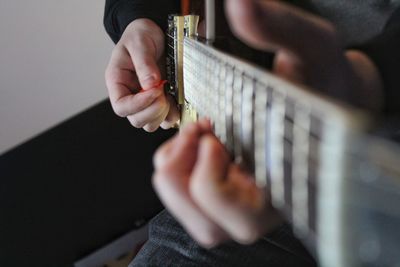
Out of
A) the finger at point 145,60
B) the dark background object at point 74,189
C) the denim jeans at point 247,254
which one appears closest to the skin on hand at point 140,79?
the finger at point 145,60

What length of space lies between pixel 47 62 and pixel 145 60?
841 mm

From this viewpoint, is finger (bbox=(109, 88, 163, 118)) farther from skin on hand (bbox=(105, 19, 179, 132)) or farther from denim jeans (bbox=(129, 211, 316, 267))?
denim jeans (bbox=(129, 211, 316, 267))

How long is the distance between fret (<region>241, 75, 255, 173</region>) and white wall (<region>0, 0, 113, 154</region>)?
44.9 inches

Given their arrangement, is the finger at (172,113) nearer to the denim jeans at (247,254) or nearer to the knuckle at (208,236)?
the denim jeans at (247,254)

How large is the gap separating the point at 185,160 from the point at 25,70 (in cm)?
117

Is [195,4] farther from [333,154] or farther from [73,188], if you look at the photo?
[73,188]

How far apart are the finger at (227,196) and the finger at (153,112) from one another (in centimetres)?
34

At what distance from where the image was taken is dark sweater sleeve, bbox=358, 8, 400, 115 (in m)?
0.29

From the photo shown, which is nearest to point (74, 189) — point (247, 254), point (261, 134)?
point (247, 254)

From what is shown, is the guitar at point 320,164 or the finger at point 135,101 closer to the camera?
the guitar at point 320,164

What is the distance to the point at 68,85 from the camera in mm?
1390

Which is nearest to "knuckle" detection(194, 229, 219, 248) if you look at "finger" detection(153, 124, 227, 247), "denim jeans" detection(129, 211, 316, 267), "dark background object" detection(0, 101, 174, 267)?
"finger" detection(153, 124, 227, 247)

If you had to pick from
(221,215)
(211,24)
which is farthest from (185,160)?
(211,24)

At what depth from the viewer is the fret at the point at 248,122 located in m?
0.30
